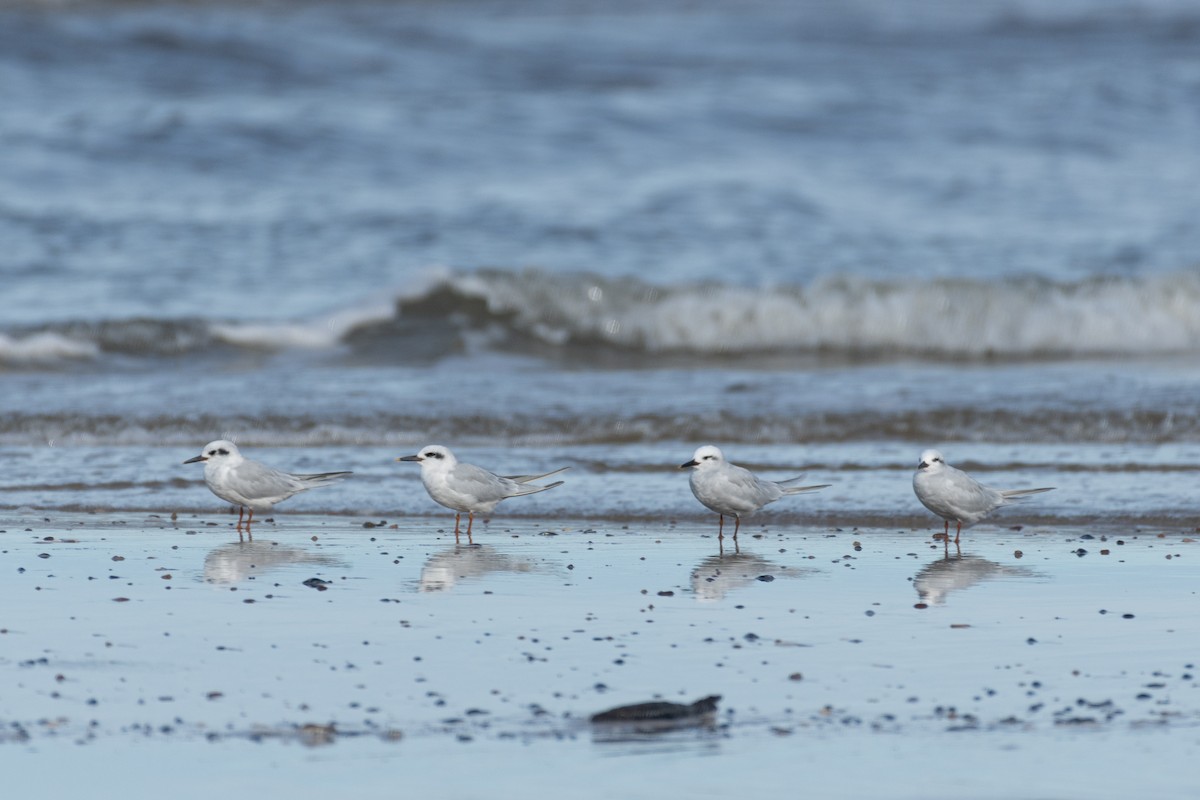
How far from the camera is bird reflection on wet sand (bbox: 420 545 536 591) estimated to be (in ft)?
22.5

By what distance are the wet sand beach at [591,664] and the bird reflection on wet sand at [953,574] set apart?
2 cm

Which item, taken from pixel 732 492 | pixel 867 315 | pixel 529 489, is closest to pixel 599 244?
pixel 867 315

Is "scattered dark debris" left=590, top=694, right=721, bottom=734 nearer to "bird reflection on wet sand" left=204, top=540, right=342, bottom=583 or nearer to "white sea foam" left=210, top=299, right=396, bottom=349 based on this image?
"bird reflection on wet sand" left=204, top=540, right=342, bottom=583

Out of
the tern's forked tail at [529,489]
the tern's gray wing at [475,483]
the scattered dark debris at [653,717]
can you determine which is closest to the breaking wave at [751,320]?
the tern's forked tail at [529,489]

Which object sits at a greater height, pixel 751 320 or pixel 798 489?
pixel 751 320

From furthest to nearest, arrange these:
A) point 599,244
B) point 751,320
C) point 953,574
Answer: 1. point 599,244
2. point 751,320
3. point 953,574

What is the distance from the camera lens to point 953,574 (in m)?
7.05

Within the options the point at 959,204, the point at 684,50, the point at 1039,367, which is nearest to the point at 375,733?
the point at 1039,367

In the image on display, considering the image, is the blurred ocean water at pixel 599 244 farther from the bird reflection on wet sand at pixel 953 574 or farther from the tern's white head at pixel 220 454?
the bird reflection on wet sand at pixel 953 574

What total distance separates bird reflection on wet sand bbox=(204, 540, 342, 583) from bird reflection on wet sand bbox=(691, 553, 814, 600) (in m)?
1.61

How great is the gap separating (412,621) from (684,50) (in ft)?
70.9

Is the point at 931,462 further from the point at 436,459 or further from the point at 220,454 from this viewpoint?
the point at 220,454

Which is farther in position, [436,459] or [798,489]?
[798,489]

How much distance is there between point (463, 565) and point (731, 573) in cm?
118
